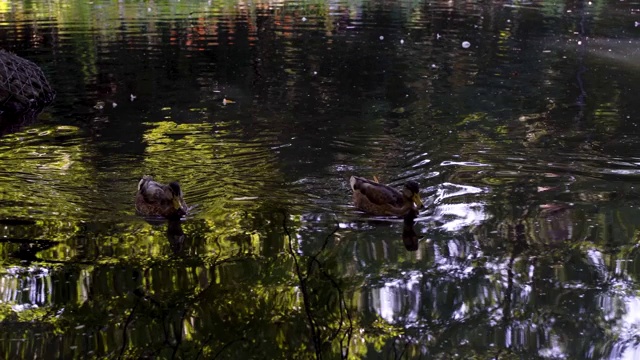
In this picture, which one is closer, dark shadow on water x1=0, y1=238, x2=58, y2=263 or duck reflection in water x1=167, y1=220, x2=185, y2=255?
dark shadow on water x1=0, y1=238, x2=58, y2=263

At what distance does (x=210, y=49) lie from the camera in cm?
1878

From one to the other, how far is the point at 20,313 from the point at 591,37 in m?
16.9

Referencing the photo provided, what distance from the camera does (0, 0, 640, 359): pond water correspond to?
A: 5500 millimetres

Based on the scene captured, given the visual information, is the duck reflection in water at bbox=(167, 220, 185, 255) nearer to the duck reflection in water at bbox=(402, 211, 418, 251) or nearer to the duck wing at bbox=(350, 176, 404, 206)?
the duck wing at bbox=(350, 176, 404, 206)

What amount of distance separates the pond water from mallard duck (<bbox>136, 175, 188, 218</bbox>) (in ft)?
0.38

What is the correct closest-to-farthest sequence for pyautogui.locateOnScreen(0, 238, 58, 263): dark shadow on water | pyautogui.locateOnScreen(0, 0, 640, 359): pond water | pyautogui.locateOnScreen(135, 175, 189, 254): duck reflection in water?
pyautogui.locateOnScreen(0, 0, 640, 359): pond water
pyautogui.locateOnScreen(0, 238, 58, 263): dark shadow on water
pyautogui.locateOnScreen(135, 175, 189, 254): duck reflection in water

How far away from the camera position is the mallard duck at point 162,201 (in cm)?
753

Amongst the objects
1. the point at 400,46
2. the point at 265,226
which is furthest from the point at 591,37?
the point at 265,226

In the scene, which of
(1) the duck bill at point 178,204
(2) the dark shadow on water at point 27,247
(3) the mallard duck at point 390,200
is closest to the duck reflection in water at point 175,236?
(1) the duck bill at point 178,204

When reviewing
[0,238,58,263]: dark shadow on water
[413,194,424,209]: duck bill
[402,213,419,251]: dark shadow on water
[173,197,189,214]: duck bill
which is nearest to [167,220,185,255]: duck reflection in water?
[173,197,189,214]: duck bill

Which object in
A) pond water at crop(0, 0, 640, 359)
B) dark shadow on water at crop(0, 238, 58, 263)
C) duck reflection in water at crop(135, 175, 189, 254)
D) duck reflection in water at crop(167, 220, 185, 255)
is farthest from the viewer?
duck reflection in water at crop(135, 175, 189, 254)

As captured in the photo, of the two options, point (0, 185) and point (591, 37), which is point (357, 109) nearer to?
point (0, 185)

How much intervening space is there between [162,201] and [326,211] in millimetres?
1532

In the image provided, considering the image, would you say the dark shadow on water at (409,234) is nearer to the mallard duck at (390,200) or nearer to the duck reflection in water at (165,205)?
the mallard duck at (390,200)
